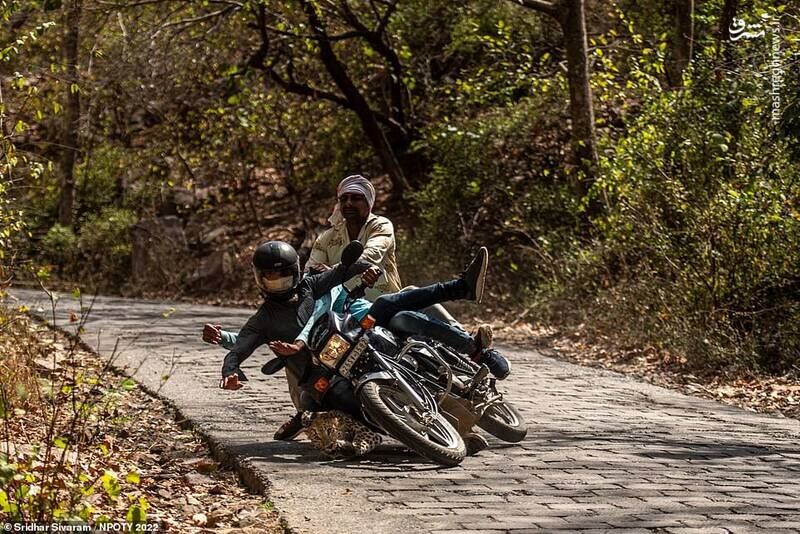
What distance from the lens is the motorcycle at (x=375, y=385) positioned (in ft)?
25.0

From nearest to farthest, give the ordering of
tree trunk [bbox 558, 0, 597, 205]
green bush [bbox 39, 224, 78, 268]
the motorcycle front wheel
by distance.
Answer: the motorcycle front wheel, tree trunk [bbox 558, 0, 597, 205], green bush [bbox 39, 224, 78, 268]

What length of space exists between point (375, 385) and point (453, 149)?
48.8ft

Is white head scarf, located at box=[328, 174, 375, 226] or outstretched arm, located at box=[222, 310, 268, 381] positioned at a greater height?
white head scarf, located at box=[328, 174, 375, 226]

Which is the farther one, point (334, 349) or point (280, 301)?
point (280, 301)

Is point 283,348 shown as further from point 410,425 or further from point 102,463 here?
point 102,463

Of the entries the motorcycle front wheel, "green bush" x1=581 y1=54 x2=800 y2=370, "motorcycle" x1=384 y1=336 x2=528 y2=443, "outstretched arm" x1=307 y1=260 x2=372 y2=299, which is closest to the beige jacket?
"outstretched arm" x1=307 y1=260 x2=372 y2=299

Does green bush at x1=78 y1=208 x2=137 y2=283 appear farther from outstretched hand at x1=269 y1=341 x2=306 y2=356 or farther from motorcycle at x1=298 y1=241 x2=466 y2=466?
outstretched hand at x1=269 y1=341 x2=306 y2=356

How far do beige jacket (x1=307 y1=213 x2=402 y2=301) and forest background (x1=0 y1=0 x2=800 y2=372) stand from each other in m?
2.68

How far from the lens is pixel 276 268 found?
8188mm

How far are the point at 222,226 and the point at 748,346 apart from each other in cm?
1845

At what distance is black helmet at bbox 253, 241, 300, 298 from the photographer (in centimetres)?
817

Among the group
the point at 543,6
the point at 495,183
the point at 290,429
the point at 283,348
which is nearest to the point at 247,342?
the point at 283,348

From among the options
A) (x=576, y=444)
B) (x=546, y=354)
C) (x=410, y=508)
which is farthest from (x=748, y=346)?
(x=410, y=508)

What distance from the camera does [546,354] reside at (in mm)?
15297
